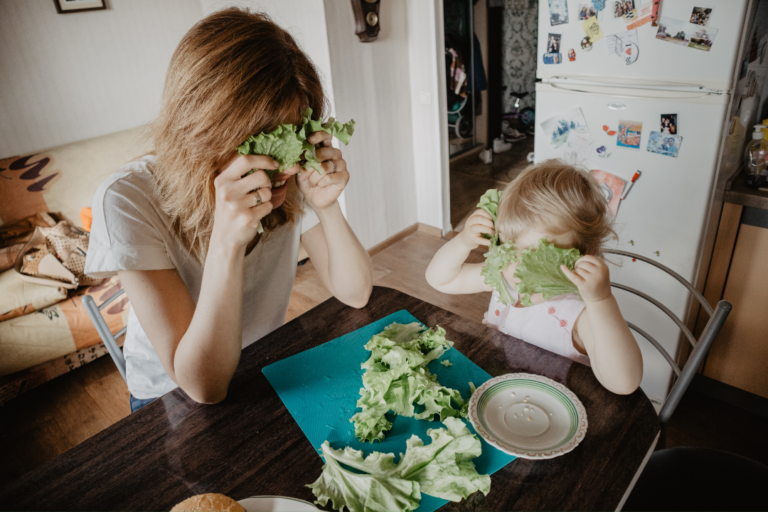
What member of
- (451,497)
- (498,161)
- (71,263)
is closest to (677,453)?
(451,497)

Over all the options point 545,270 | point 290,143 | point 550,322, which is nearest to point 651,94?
point 550,322

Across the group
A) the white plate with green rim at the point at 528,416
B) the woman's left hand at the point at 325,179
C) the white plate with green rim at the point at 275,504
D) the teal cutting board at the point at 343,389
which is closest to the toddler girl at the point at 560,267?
the white plate with green rim at the point at 528,416

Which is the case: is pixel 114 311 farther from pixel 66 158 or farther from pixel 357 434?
pixel 357 434

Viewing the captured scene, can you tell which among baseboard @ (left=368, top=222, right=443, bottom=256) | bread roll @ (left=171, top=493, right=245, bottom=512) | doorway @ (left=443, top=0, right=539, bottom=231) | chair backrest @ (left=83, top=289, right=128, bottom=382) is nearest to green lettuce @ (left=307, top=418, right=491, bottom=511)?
bread roll @ (left=171, top=493, right=245, bottom=512)

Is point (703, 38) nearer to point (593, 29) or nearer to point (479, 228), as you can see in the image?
point (593, 29)

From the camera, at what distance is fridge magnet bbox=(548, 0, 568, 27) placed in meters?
1.81

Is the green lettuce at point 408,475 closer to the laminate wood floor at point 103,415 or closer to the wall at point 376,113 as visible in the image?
the laminate wood floor at point 103,415

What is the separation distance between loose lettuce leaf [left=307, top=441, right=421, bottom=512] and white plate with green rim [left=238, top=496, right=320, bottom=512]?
0.08ft

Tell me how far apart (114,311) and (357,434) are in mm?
2134

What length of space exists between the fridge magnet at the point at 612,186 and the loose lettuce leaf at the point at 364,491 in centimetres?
151

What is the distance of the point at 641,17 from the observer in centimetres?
163

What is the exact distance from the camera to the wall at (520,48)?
4816 millimetres

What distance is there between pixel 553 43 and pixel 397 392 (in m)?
1.61

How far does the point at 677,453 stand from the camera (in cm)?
106
